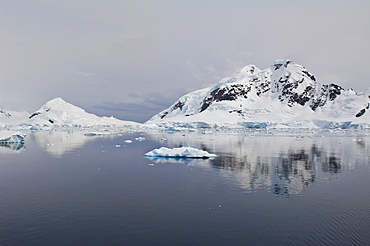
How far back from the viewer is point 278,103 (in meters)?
130

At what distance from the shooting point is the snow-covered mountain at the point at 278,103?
10281 centimetres

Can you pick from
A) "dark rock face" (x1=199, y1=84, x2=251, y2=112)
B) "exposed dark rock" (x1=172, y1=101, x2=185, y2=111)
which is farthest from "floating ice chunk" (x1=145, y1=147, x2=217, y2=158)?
"exposed dark rock" (x1=172, y1=101, x2=185, y2=111)

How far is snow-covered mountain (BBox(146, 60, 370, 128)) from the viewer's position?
102812 mm

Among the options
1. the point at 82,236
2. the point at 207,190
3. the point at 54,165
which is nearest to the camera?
the point at 82,236

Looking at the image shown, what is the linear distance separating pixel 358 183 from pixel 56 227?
15257mm

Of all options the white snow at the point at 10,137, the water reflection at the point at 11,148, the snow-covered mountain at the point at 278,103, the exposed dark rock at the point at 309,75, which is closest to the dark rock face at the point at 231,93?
the snow-covered mountain at the point at 278,103

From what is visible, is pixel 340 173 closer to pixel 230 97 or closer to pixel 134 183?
pixel 134 183

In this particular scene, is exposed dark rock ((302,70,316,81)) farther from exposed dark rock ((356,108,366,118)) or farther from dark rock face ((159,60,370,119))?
exposed dark rock ((356,108,366,118))

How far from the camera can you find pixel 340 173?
1867 centimetres

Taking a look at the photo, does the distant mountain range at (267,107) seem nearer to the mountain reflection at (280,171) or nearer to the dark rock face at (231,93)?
the dark rock face at (231,93)

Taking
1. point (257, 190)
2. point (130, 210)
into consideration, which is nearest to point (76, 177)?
point (130, 210)

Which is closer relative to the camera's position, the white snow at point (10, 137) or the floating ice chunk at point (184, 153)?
the floating ice chunk at point (184, 153)

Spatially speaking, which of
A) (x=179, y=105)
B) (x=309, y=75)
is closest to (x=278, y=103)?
(x=309, y=75)

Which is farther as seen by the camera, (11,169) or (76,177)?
(11,169)
